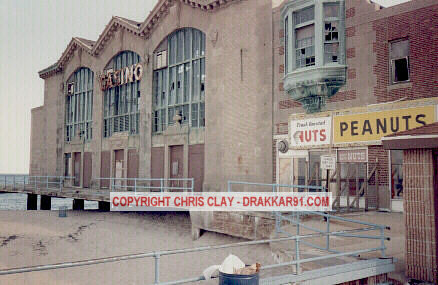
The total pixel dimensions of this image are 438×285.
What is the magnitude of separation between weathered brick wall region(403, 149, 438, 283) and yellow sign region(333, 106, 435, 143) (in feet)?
29.6

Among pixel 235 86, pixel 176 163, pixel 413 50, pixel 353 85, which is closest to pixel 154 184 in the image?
pixel 176 163

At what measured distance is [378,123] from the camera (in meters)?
17.7

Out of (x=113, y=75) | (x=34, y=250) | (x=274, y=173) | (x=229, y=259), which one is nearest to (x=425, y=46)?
(x=274, y=173)

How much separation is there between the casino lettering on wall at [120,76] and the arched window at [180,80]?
204cm

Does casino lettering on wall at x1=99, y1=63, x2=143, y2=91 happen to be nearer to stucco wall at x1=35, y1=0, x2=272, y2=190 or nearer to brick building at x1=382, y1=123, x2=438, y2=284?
stucco wall at x1=35, y1=0, x2=272, y2=190

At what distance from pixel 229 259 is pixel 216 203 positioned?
47.1 ft

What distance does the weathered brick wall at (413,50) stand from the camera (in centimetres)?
1625

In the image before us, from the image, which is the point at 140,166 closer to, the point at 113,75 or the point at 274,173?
the point at 113,75

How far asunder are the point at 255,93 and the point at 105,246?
1168 centimetres

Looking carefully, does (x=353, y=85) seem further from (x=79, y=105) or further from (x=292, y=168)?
(x=79, y=105)

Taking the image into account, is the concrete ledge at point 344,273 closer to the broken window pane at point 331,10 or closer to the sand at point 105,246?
the sand at point 105,246

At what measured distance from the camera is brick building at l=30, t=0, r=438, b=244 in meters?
17.4

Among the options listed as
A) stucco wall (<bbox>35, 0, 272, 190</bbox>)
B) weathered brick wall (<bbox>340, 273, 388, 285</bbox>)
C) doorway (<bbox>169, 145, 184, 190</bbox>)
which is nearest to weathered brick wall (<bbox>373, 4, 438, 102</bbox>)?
stucco wall (<bbox>35, 0, 272, 190</bbox>)

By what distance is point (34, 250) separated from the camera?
19375 millimetres
